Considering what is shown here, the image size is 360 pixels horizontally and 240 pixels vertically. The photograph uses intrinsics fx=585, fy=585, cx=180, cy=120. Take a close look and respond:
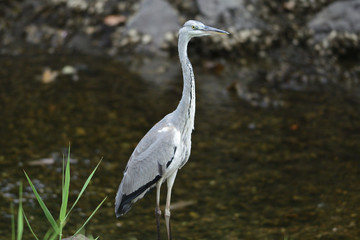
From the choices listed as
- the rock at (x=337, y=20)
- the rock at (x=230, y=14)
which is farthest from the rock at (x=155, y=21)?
the rock at (x=337, y=20)

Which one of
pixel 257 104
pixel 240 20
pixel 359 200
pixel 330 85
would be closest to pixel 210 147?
pixel 257 104

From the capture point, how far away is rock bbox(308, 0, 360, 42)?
29.9 ft

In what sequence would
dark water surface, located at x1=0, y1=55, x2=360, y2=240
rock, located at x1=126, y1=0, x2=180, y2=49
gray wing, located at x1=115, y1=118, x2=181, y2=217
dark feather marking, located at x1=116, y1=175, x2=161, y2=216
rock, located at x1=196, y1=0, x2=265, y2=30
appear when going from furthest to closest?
rock, located at x1=126, y1=0, x2=180, y2=49
rock, located at x1=196, y1=0, x2=265, y2=30
dark water surface, located at x1=0, y1=55, x2=360, y2=240
dark feather marking, located at x1=116, y1=175, x2=161, y2=216
gray wing, located at x1=115, y1=118, x2=181, y2=217

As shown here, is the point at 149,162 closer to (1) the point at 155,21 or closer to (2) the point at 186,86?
(2) the point at 186,86

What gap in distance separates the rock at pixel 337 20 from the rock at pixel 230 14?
86 cm

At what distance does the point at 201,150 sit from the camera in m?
6.55

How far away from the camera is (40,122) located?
22.8ft

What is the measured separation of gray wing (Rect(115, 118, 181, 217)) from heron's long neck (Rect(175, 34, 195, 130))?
12cm

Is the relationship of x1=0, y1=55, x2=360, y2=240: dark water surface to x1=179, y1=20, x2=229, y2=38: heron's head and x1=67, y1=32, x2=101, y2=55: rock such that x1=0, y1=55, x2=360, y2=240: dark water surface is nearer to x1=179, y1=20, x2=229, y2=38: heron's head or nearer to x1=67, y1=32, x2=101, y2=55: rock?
x1=67, y1=32, x2=101, y2=55: rock

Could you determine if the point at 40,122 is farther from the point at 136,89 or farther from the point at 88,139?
the point at 136,89

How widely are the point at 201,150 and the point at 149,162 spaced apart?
2.42 m

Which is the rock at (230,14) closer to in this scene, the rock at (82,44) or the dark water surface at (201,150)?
the dark water surface at (201,150)

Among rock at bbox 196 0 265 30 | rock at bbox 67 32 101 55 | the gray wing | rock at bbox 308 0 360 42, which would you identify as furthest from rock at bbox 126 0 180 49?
the gray wing

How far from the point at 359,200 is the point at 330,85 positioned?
10.2 ft
